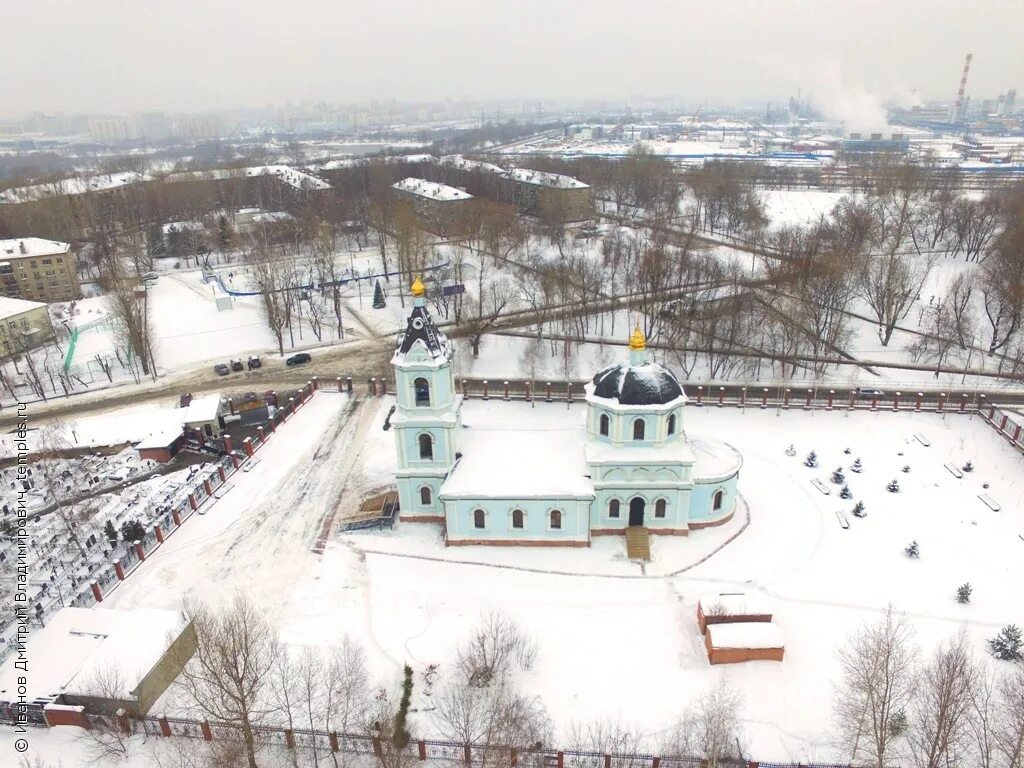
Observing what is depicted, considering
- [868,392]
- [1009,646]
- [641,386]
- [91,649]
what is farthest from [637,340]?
[868,392]

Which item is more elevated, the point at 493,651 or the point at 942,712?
the point at 942,712

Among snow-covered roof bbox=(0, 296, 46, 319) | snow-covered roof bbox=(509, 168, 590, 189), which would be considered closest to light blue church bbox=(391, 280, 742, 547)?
snow-covered roof bbox=(0, 296, 46, 319)

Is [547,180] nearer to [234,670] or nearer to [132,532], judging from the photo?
[132,532]

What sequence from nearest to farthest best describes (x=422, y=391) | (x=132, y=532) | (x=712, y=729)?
(x=712, y=729), (x=422, y=391), (x=132, y=532)

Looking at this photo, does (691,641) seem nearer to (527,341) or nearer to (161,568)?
(161,568)

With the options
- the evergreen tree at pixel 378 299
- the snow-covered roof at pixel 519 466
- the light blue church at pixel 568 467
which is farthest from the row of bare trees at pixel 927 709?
the evergreen tree at pixel 378 299

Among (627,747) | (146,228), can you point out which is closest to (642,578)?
(627,747)

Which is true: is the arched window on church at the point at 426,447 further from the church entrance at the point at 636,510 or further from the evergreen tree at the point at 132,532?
the evergreen tree at the point at 132,532
